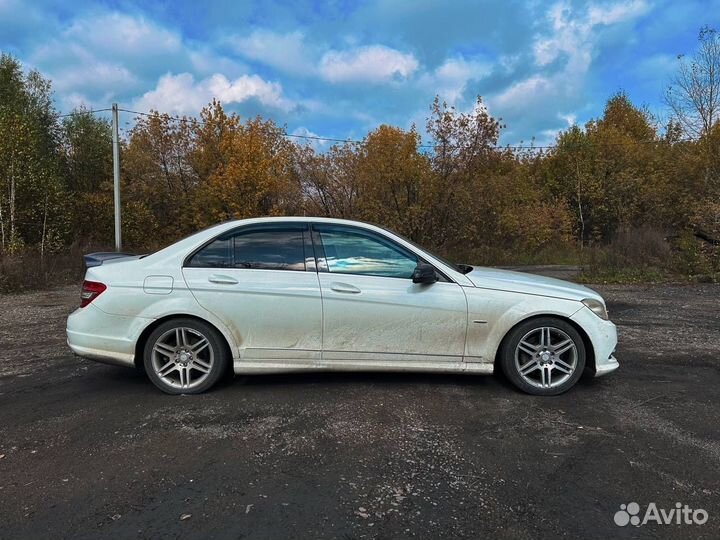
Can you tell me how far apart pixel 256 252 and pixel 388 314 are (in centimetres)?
132

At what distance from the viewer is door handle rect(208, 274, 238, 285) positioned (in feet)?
15.0

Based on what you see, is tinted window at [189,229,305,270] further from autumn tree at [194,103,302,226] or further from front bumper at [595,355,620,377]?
autumn tree at [194,103,302,226]

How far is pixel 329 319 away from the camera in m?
4.52

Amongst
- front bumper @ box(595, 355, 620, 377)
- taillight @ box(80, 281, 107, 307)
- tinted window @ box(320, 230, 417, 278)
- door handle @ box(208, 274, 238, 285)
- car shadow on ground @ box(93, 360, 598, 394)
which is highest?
tinted window @ box(320, 230, 417, 278)

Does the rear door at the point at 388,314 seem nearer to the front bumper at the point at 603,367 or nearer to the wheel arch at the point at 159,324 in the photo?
the wheel arch at the point at 159,324

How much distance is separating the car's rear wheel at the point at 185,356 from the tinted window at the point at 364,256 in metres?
1.24

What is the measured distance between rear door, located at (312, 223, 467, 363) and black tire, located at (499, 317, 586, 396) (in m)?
0.44

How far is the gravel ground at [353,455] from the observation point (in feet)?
8.89

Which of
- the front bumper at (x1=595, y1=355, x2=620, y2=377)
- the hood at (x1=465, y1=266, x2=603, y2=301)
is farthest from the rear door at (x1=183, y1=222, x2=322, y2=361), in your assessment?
the front bumper at (x1=595, y1=355, x2=620, y2=377)

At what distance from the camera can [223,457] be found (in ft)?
11.2

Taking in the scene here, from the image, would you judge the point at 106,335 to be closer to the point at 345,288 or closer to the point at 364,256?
the point at 345,288

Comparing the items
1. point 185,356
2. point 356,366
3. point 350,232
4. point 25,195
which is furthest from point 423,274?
point 25,195

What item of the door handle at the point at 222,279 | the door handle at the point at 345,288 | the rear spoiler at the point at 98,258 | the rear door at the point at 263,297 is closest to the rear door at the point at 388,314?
the door handle at the point at 345,288

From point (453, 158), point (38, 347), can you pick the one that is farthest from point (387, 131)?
point (38, 347)
